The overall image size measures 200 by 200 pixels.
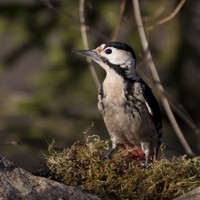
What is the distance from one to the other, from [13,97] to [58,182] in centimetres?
430

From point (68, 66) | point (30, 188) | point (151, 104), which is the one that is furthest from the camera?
point (68, 66)

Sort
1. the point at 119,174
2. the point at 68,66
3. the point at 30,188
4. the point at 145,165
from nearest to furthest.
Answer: the point at 30,188 → the point at 119,174 → the point at 145,165 → the point at 68,66

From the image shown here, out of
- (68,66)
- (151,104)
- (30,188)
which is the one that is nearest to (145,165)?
(30,188)

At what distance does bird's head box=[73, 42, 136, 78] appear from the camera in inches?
181

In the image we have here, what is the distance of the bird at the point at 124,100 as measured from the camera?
4.57 metres

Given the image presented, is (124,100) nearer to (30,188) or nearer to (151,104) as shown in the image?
(151,104)

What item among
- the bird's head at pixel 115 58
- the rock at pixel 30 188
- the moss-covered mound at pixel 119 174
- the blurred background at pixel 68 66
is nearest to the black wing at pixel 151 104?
the bird's head at pixel 115 58

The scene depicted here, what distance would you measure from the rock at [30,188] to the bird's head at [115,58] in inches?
52.7

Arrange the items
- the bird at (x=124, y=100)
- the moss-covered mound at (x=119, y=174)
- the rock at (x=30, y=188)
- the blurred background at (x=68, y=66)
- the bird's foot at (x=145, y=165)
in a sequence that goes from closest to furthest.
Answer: the rock at (x=30, y=188) → the moss-covered mound at (x=119, y=174) → the bird's foot at (x=145, y=165) → the bird at (x=124, y=100) → the blurred background at (x=68, y=66)

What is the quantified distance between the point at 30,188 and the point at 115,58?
4.90ft

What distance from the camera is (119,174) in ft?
12.1

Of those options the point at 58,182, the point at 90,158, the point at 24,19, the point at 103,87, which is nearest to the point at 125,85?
the point at 103,87

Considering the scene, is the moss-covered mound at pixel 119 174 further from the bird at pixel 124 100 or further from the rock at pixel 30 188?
the bird at pixel 124 100

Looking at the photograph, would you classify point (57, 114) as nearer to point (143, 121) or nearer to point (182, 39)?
point (182, 39)
